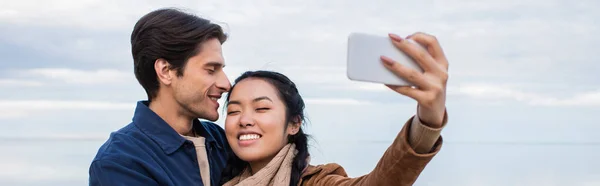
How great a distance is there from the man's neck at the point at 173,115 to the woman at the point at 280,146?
0.37 metres

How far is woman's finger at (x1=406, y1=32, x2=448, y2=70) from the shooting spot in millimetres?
1803

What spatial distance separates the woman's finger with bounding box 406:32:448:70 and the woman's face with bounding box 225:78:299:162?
86 cm

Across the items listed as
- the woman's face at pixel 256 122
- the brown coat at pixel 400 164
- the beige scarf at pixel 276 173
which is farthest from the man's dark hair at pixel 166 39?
the brown coat at pixel 400 164

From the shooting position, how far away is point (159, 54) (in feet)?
10.0

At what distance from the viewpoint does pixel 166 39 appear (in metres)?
3.04

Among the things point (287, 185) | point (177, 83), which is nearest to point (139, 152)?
point (177, 83)

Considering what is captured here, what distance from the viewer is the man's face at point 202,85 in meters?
2.95

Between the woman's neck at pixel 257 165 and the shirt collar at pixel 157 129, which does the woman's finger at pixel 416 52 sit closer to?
the woman's neck at pixel 257 165

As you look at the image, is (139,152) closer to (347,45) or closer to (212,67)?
(212,67)

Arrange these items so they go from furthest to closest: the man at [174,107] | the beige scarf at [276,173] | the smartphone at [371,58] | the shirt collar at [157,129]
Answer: the shirt collar at [157,129]
the man at [174,107]
the beige scarf at [276,173]
the smartphone at [371,58]

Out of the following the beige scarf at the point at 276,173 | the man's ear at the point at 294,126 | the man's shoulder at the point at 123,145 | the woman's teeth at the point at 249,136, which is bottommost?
the beige scarf at the point at 276,173

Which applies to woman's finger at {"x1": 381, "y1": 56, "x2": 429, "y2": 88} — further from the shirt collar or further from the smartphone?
the shirt collar

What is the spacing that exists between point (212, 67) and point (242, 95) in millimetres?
433

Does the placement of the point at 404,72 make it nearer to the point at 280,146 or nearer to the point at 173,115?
the point at 280,146
